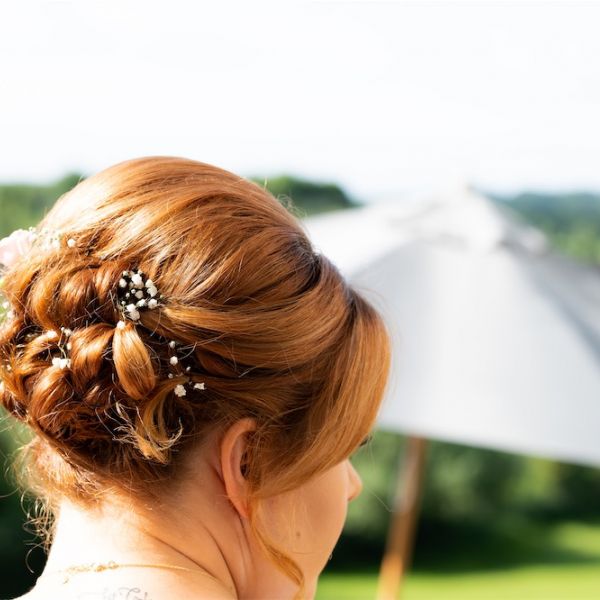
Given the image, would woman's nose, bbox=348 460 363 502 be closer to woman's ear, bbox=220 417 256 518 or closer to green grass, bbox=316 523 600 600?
woman's ear, bbox=220 417 256 518

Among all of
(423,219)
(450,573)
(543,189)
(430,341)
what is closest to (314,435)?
(430,341)

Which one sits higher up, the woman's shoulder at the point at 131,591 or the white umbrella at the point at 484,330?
the woman's shoulder at the point at 131,591

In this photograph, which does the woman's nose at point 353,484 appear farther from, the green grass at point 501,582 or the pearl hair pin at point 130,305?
the green grass at point 501,582

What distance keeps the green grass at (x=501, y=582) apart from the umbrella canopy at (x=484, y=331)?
5.60m

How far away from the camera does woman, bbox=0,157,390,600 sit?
128 cm

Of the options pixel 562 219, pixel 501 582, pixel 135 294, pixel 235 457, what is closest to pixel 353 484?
pixel 235 457

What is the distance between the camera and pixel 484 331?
343cm

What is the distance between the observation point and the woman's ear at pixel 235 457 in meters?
1.30

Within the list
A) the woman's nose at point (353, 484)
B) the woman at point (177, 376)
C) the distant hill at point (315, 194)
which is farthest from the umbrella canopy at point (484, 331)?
the distant hill at point (315, 194)

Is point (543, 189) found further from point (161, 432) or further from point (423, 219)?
point (161, 432)

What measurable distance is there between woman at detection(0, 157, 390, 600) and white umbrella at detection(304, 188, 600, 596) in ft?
5.36

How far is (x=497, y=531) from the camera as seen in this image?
35.8 feet

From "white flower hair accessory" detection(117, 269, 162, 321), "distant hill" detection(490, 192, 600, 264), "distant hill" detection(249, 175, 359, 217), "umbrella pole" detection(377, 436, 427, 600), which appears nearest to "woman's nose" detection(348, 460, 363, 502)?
"white flower hair accessory" detection(117, 269, 162, 321)

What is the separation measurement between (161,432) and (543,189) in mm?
11310
